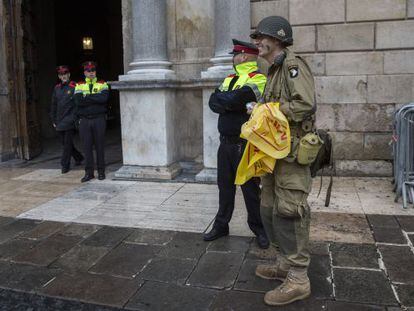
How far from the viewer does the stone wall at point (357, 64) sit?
7191mm

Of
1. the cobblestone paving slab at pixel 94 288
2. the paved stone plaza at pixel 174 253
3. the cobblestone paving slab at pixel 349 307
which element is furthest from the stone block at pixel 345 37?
the cobblestone paving slab at pixel 94 288

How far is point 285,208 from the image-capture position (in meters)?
3.45

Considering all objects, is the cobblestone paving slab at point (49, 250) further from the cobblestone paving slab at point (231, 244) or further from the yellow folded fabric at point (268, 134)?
the yellow folded fabric at point (268, 134)

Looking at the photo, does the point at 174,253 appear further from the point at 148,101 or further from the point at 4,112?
the point at 4,112

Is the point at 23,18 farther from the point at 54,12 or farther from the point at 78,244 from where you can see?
the point at 78,244

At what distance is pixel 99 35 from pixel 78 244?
1374cm

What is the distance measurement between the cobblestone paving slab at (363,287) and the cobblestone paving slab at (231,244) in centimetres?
94

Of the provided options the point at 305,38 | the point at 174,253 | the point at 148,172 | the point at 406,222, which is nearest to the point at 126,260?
the point at 174,253

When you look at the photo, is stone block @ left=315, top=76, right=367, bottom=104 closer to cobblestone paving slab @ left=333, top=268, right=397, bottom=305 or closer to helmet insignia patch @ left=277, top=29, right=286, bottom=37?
cobblestone paving slab @ left=333, top=268, right=397, bottom=305

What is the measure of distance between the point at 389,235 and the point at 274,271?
165 cm

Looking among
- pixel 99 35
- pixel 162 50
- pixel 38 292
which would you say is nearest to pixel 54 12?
pixel 99 35

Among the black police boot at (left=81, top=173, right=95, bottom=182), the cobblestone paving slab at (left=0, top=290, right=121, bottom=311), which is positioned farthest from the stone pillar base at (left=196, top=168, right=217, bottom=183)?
the cobblestone paving slab at (left=0, top=290, right=121, bottom=311)

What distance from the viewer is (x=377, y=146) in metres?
7.44

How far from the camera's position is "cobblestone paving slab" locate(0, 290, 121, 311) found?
→ 11.7 feet
